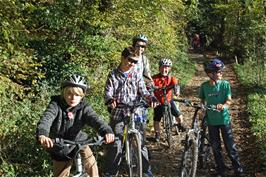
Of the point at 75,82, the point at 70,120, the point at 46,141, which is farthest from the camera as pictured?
the point at 70,120

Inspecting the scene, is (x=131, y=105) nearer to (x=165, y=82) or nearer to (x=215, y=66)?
(x=215, y=66)

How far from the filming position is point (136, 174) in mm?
6215

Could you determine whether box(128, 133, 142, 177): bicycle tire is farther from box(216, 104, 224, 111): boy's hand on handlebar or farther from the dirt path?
the dirt path

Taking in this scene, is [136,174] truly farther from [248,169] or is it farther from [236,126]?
[236,126]

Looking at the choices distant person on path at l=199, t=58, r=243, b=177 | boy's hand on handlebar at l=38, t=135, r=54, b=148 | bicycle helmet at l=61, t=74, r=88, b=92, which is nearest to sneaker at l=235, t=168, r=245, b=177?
distant person on path at l=199, t=58, r=243, b=177

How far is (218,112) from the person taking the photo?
23.1ft

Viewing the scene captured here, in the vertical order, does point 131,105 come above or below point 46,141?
above

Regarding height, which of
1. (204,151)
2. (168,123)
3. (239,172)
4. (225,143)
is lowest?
(239,172)

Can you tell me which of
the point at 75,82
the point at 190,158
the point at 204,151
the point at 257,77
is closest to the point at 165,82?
the point at 204,151

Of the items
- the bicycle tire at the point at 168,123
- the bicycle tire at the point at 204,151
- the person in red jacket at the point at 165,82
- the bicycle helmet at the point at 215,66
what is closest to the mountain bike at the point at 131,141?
the bicycle helmet at the point at 215,66

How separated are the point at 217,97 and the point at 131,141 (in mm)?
1790

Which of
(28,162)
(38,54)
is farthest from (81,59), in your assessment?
(28,162)

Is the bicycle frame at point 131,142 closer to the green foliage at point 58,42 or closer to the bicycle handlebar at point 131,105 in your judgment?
the bicycle handlebar at point 131,105

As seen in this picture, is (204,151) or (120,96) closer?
(120,96)
